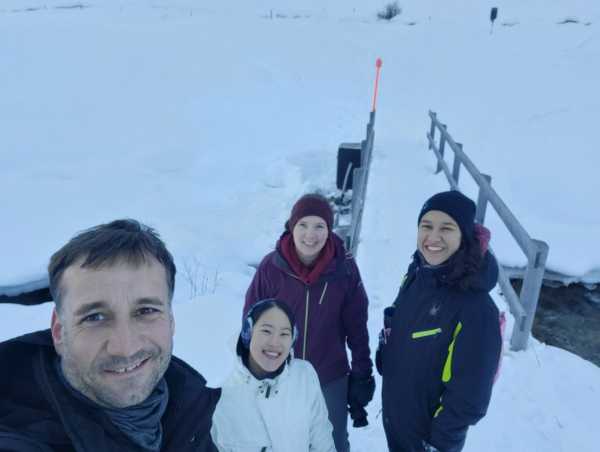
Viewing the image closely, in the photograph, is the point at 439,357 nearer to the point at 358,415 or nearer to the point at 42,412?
the point at 358,415

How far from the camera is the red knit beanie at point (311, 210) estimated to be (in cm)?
253


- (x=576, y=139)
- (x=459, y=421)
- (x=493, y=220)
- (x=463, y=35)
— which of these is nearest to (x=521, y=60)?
(x=463, y=35)

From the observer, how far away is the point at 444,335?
208 cm

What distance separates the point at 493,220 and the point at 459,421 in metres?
5.34

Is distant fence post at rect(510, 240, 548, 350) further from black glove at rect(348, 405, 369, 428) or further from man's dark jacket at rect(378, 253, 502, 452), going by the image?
black glove at rect(348, 405, 369, 428)

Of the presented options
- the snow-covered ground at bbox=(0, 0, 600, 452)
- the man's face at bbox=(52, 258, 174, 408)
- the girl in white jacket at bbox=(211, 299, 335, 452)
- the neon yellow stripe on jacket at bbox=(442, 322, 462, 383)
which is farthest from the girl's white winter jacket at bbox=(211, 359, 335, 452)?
the man's face at bbox=(52, 258, 174, 408)

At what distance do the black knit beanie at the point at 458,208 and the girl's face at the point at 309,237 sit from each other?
0.59 m

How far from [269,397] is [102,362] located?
0.94 m

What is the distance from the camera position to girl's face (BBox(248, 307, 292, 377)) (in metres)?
1.97

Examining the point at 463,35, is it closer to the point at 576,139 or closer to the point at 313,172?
the point at 576,139

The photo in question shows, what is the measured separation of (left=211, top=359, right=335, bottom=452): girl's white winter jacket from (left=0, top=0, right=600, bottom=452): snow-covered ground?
0.96ft

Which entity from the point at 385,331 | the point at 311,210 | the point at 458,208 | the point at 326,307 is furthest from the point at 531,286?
the point at 311,210

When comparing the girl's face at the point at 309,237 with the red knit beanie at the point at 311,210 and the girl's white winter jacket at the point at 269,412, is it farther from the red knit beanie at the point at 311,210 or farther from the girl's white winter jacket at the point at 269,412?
the girl's white winter jacket at the point at 269,412

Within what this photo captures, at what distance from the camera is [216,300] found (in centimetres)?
475
